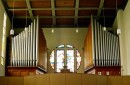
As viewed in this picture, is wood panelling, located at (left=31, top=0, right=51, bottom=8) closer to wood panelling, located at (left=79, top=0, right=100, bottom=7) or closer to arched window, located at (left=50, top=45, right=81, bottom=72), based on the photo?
wood panelling, located at (left=79, top=0, right=100, bottom=7)

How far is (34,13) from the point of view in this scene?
18375 millimetres

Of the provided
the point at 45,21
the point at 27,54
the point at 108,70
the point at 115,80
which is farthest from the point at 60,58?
the point at 115,80

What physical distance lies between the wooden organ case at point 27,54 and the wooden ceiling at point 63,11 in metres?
0.90

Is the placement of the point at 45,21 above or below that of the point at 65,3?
below

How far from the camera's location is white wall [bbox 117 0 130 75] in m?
16.4

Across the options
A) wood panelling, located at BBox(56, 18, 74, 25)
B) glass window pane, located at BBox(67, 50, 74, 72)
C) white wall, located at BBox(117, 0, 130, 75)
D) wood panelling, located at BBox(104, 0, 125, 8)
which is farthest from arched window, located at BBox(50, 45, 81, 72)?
wood panelling, located at BBox(104, 0, 125, 8)

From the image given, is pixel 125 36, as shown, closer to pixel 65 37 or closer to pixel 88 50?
pixel 88 50

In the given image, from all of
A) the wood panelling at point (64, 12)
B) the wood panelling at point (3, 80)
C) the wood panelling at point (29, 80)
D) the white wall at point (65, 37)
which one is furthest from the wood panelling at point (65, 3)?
the wood panelling at point (3, 80)

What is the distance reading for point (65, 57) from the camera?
19.5m

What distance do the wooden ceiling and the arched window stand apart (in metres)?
1.45

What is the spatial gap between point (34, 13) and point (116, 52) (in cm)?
500

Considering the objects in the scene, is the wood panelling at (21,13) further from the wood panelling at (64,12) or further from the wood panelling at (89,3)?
the wood panelling at (89,3)

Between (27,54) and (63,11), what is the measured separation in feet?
10.4

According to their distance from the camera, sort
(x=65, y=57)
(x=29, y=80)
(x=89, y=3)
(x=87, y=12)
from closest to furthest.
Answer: (x=29, y=80) → (x=89, y=3) → (x=87, y=12) → (x=65, y=57)
